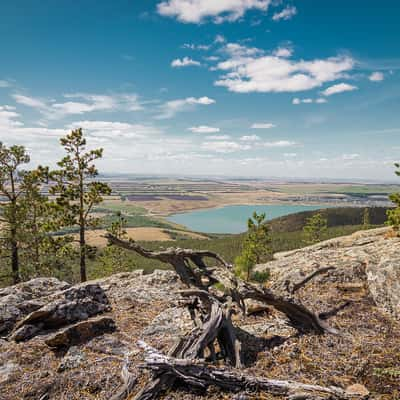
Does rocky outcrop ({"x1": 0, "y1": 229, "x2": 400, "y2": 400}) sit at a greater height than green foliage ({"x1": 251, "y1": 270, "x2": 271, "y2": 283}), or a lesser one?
greater

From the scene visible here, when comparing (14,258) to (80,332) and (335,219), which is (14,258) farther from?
(335,219)

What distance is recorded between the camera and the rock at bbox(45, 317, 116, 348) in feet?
20.5

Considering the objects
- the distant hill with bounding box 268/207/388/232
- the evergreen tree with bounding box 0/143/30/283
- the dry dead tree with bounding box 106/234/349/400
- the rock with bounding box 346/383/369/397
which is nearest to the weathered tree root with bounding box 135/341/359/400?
the dry dead tree with bounding box 106/234/349/400

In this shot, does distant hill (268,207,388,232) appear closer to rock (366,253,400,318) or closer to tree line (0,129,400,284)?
tree line (0,129,400,284)

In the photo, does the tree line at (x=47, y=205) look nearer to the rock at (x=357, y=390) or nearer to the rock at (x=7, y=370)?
the rock at (x=7, y=370)

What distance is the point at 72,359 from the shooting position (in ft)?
18.7

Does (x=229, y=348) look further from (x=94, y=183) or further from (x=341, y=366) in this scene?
(x=94, y=183)

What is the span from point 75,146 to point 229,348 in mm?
Result: 19971

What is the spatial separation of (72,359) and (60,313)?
6.39ft

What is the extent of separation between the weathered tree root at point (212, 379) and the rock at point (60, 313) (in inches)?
161

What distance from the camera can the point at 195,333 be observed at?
17.2 feet

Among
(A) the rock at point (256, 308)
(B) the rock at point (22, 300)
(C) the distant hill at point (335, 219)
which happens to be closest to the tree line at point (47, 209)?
(B) the rock at point (22, 300)

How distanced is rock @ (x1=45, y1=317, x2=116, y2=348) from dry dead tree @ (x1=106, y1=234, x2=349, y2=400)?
217 cm

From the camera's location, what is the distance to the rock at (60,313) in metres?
6.88
